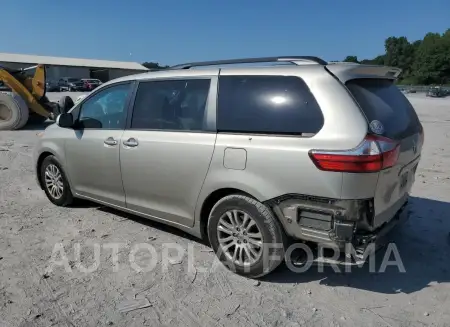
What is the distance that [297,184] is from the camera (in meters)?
2.92

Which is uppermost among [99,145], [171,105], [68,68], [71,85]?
[68,68]

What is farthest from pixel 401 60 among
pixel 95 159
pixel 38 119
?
pixel 95 159

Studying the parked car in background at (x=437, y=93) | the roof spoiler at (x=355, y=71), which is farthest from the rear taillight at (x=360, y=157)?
the parked car in background at (x=437, y=93)

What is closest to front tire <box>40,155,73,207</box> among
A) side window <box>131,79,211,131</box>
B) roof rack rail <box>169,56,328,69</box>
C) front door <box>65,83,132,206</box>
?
front door <box>65,83,132,206</box>

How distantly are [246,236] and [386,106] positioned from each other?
1.63 m

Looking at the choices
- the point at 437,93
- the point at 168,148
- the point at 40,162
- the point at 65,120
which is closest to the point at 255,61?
the point at 168,148

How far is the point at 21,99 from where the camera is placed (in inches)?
542

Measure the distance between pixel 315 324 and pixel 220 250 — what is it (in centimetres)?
109

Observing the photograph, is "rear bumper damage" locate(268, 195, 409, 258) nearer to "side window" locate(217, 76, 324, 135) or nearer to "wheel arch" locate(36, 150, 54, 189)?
"side window" locate(217, 76, 324, 135)

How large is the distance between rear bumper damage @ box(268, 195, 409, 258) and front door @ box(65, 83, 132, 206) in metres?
2.02

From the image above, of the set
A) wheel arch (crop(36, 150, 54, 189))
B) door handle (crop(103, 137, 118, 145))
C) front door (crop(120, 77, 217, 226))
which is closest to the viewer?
front door (crop(120, 77, 217, 226))

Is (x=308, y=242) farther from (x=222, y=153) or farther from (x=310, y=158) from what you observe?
(x=222, y=153)

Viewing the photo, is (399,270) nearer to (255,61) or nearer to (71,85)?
(255,61)

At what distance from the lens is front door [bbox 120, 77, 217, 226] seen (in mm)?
3525
